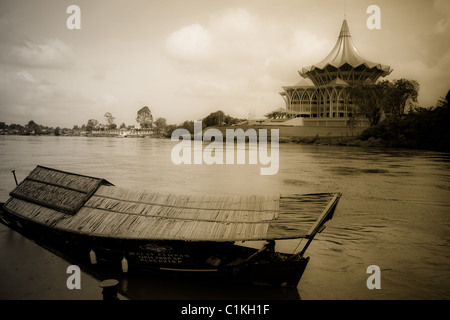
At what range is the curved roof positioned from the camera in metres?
73.8

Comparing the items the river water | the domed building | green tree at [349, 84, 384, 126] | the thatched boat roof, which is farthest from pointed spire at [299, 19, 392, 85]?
the thatched boat roof

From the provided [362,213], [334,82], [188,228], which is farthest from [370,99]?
[188,228]

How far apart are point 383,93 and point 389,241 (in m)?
44.1

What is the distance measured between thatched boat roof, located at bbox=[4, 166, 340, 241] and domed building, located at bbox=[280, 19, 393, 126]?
6500 cm

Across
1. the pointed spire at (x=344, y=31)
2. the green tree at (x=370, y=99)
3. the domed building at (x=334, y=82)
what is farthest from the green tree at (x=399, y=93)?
the pointed spire at (x=344, y=31)

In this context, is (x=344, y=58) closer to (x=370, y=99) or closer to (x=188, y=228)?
(x=370, y=99)

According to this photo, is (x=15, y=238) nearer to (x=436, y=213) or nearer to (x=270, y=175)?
(x=436, y=213)

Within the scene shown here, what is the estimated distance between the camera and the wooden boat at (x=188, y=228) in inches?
246

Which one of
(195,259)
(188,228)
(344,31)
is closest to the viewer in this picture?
(195,259)

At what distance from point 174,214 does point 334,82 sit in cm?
7203

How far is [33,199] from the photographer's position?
9.39m

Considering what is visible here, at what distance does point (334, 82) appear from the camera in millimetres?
72250

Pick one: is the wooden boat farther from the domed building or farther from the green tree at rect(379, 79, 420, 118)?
the domed building

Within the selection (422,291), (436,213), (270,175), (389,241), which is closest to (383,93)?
(270,175)
